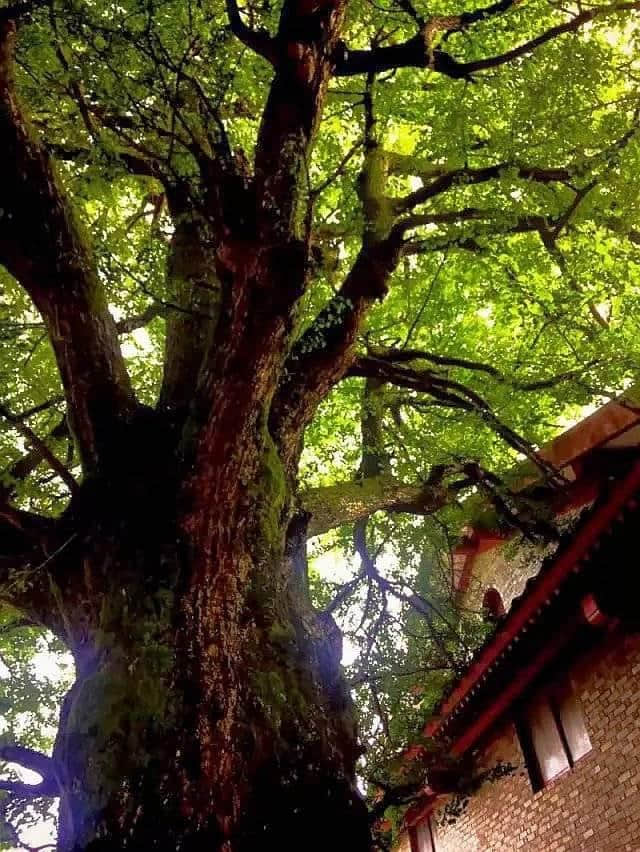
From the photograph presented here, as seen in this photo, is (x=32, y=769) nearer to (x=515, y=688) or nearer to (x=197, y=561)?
(x=197, y=561)

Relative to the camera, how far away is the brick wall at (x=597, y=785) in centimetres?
571

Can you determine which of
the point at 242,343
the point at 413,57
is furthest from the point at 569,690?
the point at 413,57

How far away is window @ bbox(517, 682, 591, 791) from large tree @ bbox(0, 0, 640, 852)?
1.75m

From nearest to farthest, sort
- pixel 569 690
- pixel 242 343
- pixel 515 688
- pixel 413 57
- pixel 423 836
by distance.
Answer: pixel 242 343 < pixel 413 57 < pixel 569 690 < pixel 515 688 < pixel 423 836

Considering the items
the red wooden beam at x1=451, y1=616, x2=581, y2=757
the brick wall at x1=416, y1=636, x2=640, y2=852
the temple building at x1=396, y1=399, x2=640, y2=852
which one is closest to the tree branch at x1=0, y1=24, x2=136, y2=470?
the temple building at x1=396, y1=399, x2=640, y2=852

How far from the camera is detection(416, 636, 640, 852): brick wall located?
5707mm

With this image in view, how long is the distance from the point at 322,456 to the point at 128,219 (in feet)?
12.7

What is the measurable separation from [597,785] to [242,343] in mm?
5736

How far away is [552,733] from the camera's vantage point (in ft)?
23.2

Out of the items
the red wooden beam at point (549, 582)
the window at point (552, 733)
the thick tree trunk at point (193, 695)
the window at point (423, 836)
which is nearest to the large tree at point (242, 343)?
the thick tree trunk at point (193, 695)

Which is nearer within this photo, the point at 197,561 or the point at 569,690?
the point at 197,561

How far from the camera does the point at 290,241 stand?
9.29 feet

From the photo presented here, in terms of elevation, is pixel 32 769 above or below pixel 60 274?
below

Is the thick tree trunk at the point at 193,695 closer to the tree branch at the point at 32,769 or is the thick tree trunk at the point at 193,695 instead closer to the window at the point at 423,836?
the tree branch at the point at 32,769
